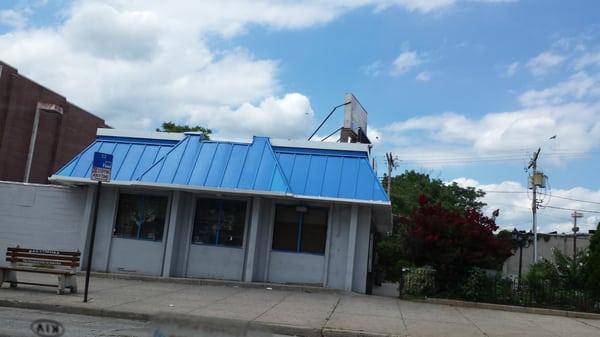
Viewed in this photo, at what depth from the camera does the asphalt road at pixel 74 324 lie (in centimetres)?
901

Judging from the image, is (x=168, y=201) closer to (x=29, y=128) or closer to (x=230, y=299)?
(x=230, y=299)

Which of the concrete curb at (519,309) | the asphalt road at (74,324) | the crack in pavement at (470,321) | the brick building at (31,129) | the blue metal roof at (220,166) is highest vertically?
the brick building at (31,129)

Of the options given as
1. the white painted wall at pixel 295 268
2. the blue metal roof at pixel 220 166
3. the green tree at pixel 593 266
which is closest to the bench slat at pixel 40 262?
the blue metal roof at pixel 220 166

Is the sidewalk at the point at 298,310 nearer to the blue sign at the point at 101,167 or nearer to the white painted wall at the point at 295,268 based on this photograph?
the white painted wall at the point at 295,268

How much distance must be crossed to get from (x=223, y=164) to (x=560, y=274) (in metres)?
12.0

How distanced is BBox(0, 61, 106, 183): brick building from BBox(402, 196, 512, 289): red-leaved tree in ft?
70.0

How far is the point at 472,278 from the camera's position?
58.6 feet

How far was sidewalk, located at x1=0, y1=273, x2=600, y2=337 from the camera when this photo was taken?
11523 mm

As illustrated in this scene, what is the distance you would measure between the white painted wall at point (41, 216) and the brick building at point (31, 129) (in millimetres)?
10153

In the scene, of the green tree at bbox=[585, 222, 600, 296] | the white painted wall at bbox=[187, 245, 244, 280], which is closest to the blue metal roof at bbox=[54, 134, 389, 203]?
the white painted wall at bbox=[187, 245, 244, 280]

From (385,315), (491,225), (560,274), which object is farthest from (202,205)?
(560,274)

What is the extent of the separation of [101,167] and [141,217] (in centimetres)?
667

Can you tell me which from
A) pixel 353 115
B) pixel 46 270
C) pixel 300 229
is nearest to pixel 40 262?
pixel 46 270

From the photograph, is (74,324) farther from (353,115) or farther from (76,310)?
(353,115)
